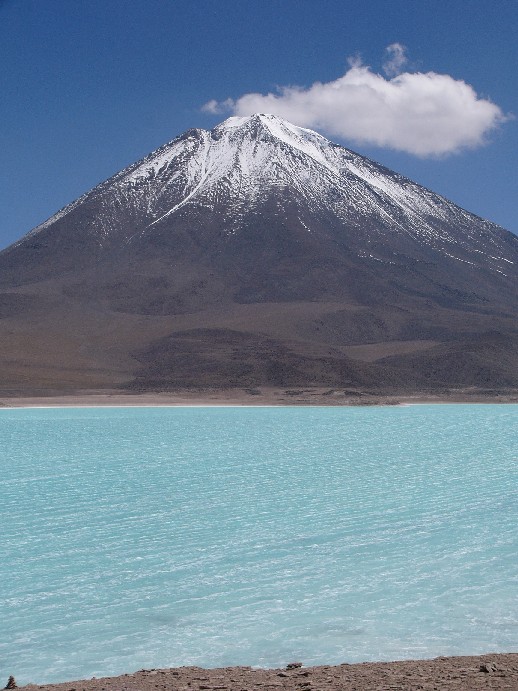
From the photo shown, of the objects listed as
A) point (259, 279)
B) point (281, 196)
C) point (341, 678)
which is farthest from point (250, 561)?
point (281, 196)

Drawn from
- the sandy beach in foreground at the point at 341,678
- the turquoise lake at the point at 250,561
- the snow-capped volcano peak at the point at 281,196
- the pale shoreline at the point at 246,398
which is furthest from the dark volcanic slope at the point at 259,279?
the sandy beach in foreground at the point at 341,678

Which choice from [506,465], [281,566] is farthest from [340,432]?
[281,566]

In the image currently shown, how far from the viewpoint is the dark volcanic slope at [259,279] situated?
271 ft

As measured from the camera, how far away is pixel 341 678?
244 inches

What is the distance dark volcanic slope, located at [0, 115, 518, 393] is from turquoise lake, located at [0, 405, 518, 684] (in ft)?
171

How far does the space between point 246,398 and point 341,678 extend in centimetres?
6146

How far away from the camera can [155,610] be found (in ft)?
30.6

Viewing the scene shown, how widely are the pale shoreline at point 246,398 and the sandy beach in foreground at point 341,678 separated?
54.8 metres

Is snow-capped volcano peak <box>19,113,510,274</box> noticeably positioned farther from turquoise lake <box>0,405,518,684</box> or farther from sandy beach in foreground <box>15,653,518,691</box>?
sandy beach in foreground <box>15,653,518,691</box>

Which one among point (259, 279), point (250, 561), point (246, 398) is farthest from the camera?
point (259, 279)

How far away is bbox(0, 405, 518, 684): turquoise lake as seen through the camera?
816 centimetres

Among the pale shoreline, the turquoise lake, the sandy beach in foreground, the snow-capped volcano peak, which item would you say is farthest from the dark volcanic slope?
the sandy beach in foreground

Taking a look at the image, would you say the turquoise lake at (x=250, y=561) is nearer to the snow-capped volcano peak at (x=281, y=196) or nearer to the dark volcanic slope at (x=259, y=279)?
the dark volcanic slope at (x=259, y=279)

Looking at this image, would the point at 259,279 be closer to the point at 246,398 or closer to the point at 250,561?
the point at 246,398
